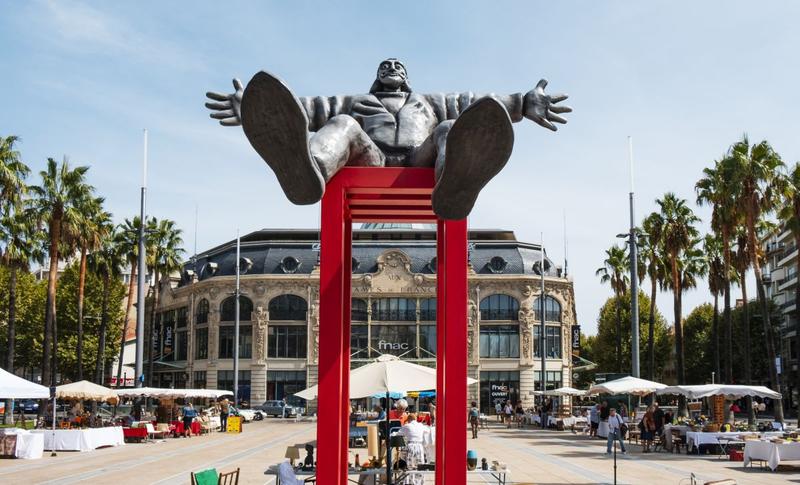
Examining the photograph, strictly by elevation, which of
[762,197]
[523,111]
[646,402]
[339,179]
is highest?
[762,197]

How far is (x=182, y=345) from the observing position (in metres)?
67.5

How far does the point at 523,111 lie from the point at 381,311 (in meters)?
53.9

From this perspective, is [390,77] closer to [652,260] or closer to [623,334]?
[652,260]

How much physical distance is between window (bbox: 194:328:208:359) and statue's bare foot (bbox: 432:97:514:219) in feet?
197

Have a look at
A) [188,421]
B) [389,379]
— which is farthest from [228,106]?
[188,421]

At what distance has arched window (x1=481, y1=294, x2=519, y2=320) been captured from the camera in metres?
62.5

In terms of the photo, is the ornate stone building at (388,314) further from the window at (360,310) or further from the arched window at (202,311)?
the arched window at (202,311)

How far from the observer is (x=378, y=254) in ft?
207

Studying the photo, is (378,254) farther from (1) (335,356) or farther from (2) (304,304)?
(1) (335,356)

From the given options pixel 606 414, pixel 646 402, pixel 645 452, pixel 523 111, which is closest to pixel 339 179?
pixel 523 111

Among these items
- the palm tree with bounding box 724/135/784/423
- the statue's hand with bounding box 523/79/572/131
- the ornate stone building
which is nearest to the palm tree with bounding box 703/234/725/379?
the palm tree with bounding box 724/135/784/423

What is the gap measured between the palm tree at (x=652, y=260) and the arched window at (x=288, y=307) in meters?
25.4

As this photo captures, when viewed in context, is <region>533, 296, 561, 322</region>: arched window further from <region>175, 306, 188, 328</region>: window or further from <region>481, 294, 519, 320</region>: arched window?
<region>175, 306, 188, 328</region>: window

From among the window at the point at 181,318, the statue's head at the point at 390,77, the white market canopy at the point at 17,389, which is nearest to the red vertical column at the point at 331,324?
the statue's head at the point at 390,77
